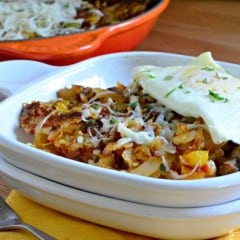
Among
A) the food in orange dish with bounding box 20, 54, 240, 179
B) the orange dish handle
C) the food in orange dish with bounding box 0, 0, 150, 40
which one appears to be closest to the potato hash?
the food in orange dish with bounding box 20, 54, 240, 179

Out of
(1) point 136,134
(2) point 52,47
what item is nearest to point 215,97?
(1) point 136,134

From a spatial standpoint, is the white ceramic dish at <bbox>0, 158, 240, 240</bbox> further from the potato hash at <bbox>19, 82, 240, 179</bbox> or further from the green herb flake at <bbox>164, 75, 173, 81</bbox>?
the green herb flake at <bbox>164, 75, 173, 81</bbox>

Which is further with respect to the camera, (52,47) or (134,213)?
(52,47)

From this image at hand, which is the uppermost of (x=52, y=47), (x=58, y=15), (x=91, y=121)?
(x=91, y=121)

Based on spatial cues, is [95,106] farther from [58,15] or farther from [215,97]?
[58,15]

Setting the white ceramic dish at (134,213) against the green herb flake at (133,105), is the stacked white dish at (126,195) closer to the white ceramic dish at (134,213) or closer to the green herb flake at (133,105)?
the white ceramic dish at (134,213)

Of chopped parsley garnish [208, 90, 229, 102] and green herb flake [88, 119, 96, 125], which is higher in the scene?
chopped parsley garnish [208, 90, 229, 102]

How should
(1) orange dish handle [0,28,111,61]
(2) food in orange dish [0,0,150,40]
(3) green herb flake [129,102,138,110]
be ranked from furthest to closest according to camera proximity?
1. (2) food in orange dish [0,0,150,40]
2. (1) orange dish handle [0,28,111,61]
3. (3) green herb flake [129,102,138,110]
